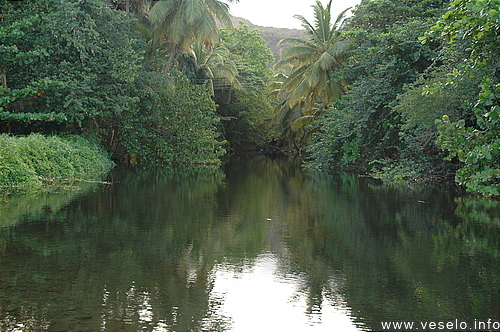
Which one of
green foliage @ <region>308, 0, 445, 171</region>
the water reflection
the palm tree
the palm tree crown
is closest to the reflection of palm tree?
the palm tree crown

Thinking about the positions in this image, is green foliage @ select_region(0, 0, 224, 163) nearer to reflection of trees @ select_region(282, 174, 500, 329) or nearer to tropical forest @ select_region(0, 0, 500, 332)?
tropical forest @ select_region(0, 0, 500, 332)

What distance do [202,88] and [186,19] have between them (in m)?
4.62

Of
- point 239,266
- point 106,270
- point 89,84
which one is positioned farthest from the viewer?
point 89,84

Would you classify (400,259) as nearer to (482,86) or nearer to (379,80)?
(482,86)

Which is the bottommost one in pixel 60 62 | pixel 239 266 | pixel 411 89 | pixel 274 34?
pixel 239 266

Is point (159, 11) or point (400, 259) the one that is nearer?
point (400, 259)

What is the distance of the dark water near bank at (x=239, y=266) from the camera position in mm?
3998

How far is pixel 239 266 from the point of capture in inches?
223

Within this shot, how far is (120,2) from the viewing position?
90.9 ft

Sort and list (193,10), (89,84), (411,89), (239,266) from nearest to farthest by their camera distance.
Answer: (239,266), (411,89), (89,84), (193,10)

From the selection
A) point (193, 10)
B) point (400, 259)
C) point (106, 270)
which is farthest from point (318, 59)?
point (106, 270)

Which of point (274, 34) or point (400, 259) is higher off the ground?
point (274, 34)

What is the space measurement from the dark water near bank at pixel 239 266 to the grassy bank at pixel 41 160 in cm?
251

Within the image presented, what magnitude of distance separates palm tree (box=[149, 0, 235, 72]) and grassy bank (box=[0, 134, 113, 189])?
24.8 ft
